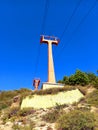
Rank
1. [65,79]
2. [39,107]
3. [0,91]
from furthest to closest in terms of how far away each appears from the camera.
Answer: [65,79]
[0,91]
[39,107]

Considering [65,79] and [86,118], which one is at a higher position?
[65,79]

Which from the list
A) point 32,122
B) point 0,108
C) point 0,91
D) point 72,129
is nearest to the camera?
point 72,129

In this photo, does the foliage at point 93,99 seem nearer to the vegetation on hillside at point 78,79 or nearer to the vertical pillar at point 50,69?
the vertical pillar at point 50,69

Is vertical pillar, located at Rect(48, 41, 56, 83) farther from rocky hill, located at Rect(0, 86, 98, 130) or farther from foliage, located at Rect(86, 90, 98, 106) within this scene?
foliage, located at Rect(86, 90, 98, 106)

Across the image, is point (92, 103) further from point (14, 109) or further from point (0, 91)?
point (0, 91)

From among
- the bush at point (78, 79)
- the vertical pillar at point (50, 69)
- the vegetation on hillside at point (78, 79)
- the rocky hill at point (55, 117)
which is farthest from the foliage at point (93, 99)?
the bush at point (78, 79)

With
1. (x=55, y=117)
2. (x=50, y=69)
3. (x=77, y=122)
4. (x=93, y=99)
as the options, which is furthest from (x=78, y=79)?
(x=77, y=122)

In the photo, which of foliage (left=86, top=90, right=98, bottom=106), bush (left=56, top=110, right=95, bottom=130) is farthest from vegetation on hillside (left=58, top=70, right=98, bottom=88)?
bush (left=56, top=110, right=95, bottom=130)

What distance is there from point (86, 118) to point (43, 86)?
12.7m

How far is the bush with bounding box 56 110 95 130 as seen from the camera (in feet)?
37.3

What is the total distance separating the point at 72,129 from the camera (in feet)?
36.8

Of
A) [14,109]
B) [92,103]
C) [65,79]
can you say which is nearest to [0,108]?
[14,109]

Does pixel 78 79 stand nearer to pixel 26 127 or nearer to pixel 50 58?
pixel 50 58

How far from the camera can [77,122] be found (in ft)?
37.7
